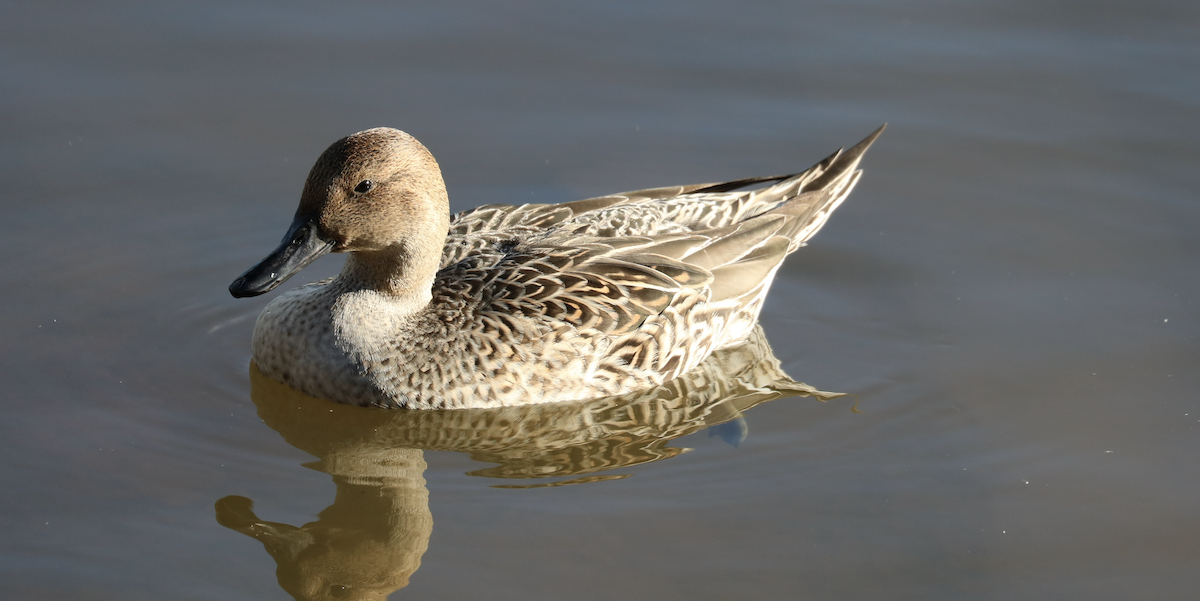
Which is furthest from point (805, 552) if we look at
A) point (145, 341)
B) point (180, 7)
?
point (180, 7)

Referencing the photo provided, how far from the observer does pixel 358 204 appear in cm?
633

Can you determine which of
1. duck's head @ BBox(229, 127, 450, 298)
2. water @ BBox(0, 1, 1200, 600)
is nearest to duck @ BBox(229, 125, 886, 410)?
duck's head @ BBox(229, 127, 450, 298)

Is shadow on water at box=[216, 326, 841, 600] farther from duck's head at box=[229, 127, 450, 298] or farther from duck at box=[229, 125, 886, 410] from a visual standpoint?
duck's head at box=[229, 127, 450, 298]

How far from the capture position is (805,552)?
5.71m

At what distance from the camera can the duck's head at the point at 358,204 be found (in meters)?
6.28

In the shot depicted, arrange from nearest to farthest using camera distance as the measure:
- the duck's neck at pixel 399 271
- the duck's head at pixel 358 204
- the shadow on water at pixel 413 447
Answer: the shadow on water at pixel 413 447
the duck's head at pixel 358 204
the duck's neck at pixel 399 271

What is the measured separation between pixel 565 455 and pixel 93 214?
355 cm

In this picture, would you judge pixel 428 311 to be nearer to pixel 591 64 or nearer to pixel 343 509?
pixel 343 509

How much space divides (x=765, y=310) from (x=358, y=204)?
2.67 m

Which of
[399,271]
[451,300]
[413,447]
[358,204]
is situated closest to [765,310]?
[451,300]

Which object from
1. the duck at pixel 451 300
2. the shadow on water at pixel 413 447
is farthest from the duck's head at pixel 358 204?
the shadow on water at pixel 413 447

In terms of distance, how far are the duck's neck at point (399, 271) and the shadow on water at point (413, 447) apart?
1.95ft

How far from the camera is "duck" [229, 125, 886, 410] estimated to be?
6.37m

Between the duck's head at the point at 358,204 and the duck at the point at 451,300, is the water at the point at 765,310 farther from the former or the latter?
the duck's head at the point at 358,204
